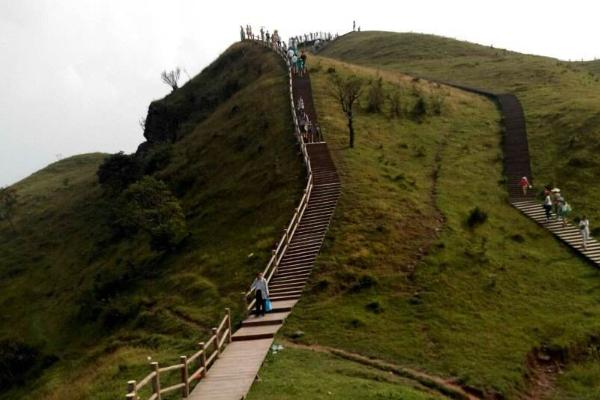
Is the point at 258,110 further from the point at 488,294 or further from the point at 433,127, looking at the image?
the point at 488,294

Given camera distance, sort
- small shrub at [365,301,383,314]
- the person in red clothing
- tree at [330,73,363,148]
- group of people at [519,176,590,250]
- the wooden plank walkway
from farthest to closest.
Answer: tree at [330,73,363,148] → the person in red clothing → group of people at [519,176,590,250] → small shrub at [365,301,383,314] → the wooden plank walkway

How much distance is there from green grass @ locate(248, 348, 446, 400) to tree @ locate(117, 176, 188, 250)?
18.8m

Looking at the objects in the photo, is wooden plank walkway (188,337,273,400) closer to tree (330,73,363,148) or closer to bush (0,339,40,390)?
bush (0,339,40,390)

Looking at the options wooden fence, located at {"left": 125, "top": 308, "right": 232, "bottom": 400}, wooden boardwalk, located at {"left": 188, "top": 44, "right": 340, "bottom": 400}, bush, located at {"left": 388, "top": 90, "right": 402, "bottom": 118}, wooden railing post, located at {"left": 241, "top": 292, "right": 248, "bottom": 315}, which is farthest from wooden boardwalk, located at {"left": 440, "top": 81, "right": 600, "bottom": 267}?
wooden fence, located at {"left": 125, "top": 308, "right": 232, "bottom": 400}

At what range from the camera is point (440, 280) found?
2930 centimetres

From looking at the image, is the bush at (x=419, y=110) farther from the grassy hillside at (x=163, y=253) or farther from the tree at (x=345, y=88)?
the grassy hillside at (x=163, y=253)

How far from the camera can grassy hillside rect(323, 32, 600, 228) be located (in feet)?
145

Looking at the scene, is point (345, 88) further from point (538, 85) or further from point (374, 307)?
point (374, 307)

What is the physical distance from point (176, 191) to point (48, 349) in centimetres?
1821

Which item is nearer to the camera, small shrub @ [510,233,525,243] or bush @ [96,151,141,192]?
small shrub @ [510,233,525,243]

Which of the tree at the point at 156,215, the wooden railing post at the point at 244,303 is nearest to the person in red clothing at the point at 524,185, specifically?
the wooden railing post at the point at 244,303

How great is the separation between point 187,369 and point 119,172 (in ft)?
160

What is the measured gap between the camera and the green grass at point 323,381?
18763mm

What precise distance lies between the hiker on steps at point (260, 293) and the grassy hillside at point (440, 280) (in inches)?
63.0
